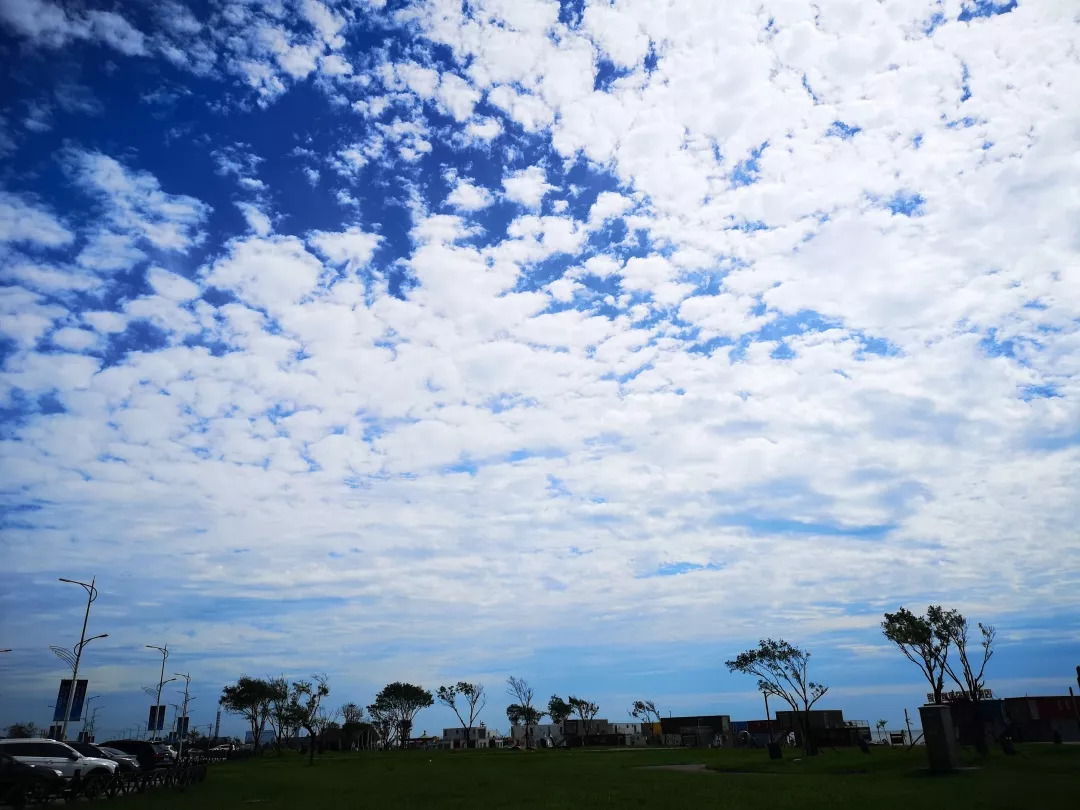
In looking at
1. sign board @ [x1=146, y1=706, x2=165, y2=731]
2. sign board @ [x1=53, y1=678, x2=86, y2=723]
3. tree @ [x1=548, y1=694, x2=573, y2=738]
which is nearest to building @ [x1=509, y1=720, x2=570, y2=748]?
tree @ [x1=548, y1=694, x2=573, y2=738]

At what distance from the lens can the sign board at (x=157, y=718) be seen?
73.9m

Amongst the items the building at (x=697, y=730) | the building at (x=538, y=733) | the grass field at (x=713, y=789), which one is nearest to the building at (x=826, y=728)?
the building at (x=697, y=730)

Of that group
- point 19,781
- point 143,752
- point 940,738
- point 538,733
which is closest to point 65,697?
point 143,752

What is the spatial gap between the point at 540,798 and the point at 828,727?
6311 centimetres

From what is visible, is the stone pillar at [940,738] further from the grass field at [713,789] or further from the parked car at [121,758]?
the parked car at [121,758]

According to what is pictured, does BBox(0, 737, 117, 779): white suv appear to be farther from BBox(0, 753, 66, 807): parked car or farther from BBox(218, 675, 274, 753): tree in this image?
BBox(218, 675, 274, 753): tree

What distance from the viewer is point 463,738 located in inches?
5423

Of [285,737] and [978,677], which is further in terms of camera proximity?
[285,737]

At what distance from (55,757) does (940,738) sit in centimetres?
3793

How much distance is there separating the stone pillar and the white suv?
3415cm

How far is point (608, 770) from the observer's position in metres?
46.8

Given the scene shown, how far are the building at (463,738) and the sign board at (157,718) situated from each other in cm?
5821

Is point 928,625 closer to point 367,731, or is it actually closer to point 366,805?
point 366,805

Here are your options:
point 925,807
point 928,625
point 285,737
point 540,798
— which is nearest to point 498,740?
point 285,737
